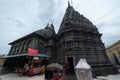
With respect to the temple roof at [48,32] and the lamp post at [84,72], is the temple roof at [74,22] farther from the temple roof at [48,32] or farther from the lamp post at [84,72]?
the lamp post at [84,72]

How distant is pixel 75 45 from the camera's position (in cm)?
1745

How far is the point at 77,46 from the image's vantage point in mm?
17391

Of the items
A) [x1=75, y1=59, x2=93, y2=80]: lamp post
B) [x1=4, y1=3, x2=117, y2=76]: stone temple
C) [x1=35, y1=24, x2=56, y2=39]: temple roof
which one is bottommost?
[x1=75, y1=59, x2=93, y2=80]: lamp post

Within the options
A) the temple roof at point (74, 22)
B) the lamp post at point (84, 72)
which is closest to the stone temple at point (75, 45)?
the temple roof at point (74, 22)

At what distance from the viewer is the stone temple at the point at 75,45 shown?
1705 cm

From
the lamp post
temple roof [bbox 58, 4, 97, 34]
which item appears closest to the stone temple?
temple roof [bbox 58, 4, 97, 34]

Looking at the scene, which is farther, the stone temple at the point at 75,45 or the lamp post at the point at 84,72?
the stone temple at the point at 75,45

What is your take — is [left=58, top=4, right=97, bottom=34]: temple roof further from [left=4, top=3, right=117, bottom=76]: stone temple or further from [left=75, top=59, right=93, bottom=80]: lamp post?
[left=75, top=59, right=93, bottom=80]: lamp post

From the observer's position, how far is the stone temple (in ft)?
55.9

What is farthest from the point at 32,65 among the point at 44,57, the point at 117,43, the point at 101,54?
the point at 117,43

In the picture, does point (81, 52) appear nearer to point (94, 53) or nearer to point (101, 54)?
point (94, 53)

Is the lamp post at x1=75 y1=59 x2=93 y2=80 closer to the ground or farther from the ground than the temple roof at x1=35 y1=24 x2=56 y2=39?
closer to the ground

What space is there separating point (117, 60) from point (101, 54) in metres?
15.2

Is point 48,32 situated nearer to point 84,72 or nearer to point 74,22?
point 74,22
